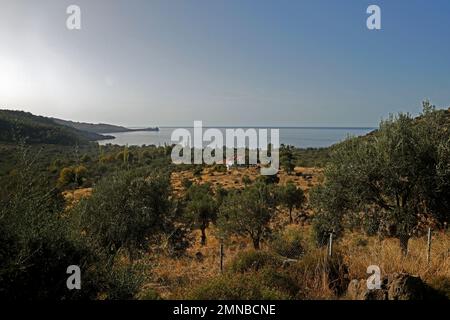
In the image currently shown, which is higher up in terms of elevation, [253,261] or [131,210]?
[131,210]

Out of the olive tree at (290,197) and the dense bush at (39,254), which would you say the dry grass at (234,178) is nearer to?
the olive tree at (290,197)

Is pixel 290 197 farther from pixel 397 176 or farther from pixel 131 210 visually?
pixel 397 176

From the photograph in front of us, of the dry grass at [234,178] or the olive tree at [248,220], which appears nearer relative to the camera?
the olive tree at [248,220]

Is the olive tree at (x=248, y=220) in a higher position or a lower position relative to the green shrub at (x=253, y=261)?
lower

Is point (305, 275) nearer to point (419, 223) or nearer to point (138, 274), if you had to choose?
point (138, 274)

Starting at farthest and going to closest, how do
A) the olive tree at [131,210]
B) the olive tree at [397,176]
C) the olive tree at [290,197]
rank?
the olive tree at [290,197] < the olive tree at [131,210] < the olive tree at [397,176]

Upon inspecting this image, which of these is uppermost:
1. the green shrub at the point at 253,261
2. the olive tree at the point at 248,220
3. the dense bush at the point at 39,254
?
the dense bush at the point at 39,254

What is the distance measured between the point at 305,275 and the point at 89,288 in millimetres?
4279

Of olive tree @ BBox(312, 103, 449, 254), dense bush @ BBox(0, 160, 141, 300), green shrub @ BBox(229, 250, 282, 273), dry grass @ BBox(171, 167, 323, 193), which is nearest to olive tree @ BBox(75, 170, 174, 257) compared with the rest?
green shrub @ BBox(229, 250, 282, 273)

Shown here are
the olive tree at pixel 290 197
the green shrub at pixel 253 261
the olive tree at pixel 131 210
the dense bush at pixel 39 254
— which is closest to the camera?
the dense bush at pixel 39 254

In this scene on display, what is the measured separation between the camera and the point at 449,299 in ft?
19.9

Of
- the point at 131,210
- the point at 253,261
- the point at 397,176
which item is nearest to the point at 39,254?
the point at 253,261

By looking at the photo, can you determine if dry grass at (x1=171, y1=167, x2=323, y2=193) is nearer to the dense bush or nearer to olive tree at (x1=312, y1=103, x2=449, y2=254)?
olive tree at (x1=312, y1=103, x2=449, y2=254)

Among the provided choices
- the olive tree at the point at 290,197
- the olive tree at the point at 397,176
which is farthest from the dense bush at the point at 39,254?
the olive tree at the point at 290,197
